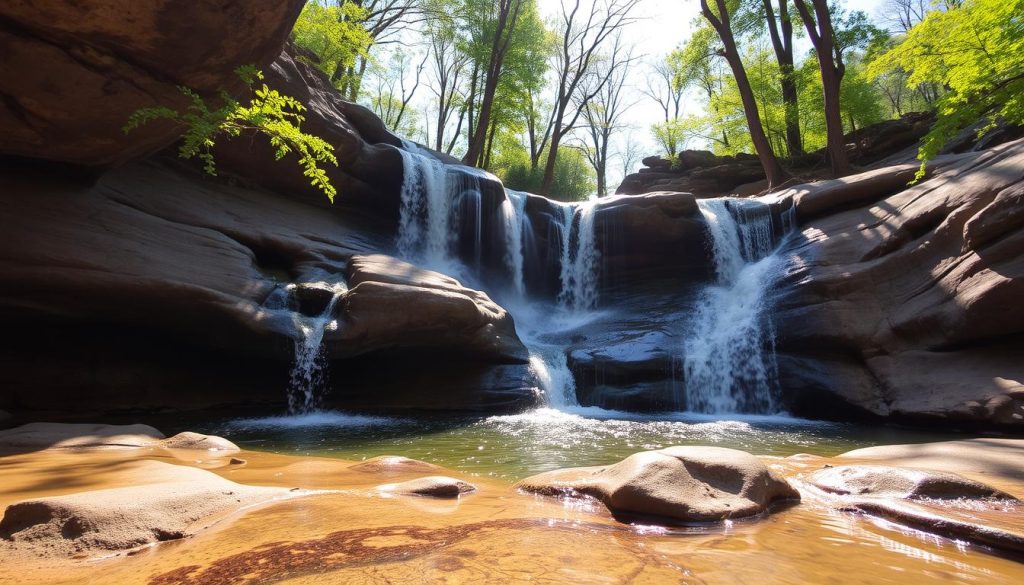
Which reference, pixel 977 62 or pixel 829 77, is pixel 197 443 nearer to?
pixel 977 62

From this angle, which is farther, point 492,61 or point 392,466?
point 492,61

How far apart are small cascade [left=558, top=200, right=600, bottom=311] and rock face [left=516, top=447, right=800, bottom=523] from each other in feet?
42.2

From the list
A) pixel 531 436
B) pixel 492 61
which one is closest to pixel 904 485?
pixel 531 436

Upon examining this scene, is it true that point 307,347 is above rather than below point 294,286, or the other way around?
below

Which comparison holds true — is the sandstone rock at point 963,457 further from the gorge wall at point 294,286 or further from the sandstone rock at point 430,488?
the sandstone rock at point 430,488

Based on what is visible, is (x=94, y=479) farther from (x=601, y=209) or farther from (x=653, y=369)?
(x=601, y=209)

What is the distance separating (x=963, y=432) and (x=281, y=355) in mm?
11899

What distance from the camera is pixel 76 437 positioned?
5727mm

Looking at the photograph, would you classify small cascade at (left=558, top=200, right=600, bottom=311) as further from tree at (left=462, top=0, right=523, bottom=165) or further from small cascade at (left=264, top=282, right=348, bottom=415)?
small cascade at (left=264, top=282, right=348, bottom=415)

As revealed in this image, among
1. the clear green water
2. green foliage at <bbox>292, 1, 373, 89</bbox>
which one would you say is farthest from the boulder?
green foliage at <bbox>292, 1, 373, 89</bbox>

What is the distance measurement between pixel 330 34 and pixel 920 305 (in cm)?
1959

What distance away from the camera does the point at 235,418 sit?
977 cm

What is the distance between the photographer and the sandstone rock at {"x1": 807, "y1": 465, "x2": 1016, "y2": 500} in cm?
336

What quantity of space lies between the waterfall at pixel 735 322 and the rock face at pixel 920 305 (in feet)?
1.70
